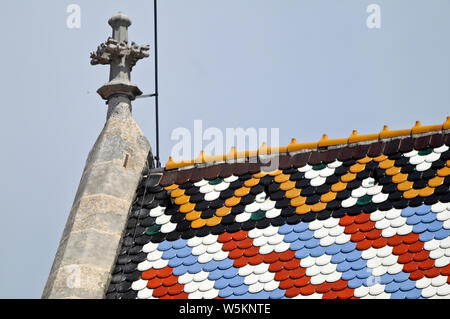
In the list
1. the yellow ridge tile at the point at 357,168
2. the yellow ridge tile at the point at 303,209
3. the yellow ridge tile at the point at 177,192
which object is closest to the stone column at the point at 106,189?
the yellow ridge tile at the point at 177,192

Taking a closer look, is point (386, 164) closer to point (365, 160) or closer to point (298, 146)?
point (365, 160)

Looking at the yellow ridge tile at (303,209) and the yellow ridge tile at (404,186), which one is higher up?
the yellow ridge tile at (404,186)

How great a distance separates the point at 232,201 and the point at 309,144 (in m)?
1.80

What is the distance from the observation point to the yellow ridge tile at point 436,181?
28328 mm

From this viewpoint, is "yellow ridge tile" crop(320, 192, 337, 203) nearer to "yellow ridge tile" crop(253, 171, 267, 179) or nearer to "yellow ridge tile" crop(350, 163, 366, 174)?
"yellow ridge tile" crop(350, 163, 366, 174)

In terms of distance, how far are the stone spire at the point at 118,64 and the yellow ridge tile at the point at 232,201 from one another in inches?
134

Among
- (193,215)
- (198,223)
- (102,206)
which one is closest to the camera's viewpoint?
(198,223)

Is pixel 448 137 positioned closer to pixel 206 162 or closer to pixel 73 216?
pixel 206 162

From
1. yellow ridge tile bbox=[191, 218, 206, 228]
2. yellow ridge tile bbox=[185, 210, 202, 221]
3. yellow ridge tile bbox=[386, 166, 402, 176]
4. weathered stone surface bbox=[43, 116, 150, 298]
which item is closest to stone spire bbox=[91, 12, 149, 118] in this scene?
weathered stone surface bbox=[43, 116, 150, 298]

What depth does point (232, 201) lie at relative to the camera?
29750 mm

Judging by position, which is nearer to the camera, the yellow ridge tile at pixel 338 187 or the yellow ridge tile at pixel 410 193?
the yellow ridge tile at pixel 410 193

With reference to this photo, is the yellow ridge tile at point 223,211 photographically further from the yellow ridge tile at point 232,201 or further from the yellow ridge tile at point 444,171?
the yellow ridge tile at point 444,171

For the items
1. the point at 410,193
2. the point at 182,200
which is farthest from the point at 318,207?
the point at 182,200

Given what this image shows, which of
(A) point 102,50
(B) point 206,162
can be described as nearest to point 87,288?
(B) point 206,162
